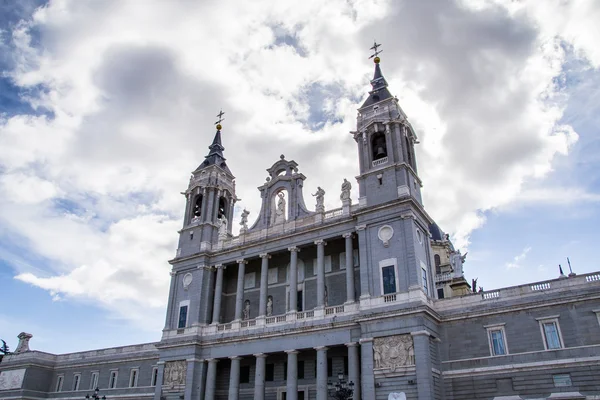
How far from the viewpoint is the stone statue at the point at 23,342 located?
60062 mm

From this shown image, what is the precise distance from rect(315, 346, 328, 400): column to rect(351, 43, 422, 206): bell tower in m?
11.3

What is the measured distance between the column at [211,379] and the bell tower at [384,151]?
1788 cm

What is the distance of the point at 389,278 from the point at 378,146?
11.4 m

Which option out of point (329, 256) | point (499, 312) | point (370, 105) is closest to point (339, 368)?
point (329, 256)

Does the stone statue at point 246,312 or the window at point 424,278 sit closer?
the window at point 424,278

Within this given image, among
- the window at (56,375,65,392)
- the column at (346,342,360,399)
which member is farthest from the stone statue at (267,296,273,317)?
the window at (56,375,65,392)

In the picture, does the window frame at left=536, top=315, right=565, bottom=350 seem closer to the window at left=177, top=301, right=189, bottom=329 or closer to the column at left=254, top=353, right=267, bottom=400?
the column at left=254, top=353, right=267, bottom=400

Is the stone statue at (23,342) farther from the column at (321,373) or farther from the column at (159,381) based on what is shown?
the column at (321,373)

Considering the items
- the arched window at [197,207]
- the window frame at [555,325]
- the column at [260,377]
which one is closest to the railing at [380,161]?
the window frame at [555,325]

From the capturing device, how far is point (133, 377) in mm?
50000

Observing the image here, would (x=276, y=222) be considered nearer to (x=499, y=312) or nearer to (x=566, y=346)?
(x=499, y=312)

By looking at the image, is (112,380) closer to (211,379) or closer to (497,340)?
(211,379)

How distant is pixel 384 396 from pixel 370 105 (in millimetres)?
22646

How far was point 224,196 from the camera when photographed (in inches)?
1997
